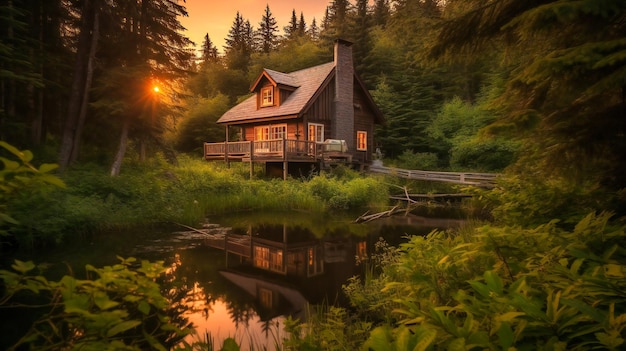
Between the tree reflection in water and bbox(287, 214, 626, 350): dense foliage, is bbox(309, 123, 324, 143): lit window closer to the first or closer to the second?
the tree reflection in water

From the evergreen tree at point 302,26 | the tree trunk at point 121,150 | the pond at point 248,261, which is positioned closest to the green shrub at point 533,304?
the pond at point 248,261

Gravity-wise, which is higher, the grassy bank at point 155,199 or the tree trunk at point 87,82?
the tree trunk at point 87,82

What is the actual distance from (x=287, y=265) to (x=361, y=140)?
731 inches

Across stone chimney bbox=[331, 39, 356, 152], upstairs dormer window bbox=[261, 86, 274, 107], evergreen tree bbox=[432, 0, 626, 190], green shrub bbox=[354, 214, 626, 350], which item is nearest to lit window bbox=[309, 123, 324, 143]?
stone chimney bbox=[331, 39, 356, 152]

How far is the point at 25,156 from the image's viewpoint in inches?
58.6

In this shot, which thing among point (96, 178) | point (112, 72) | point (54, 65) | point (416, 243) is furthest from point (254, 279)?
point (54, 65)

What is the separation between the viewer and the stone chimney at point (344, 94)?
22875mm

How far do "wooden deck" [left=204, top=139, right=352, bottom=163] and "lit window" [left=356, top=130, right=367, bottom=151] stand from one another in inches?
150

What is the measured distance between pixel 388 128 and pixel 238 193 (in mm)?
19624

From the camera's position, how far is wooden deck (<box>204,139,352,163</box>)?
63.6 feet

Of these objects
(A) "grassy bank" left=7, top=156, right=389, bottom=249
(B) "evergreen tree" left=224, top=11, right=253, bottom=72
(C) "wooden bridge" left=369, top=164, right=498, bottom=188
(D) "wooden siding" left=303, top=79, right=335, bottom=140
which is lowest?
(A) "grassy bank" left=7, top=156, right=389, bottom=249

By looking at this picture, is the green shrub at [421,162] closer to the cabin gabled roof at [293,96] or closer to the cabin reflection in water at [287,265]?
the cabin gabled roof at [293,96]

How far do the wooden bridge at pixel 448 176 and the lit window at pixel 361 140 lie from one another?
6.76 feet

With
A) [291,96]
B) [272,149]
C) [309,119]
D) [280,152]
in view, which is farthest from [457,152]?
[272,149]
